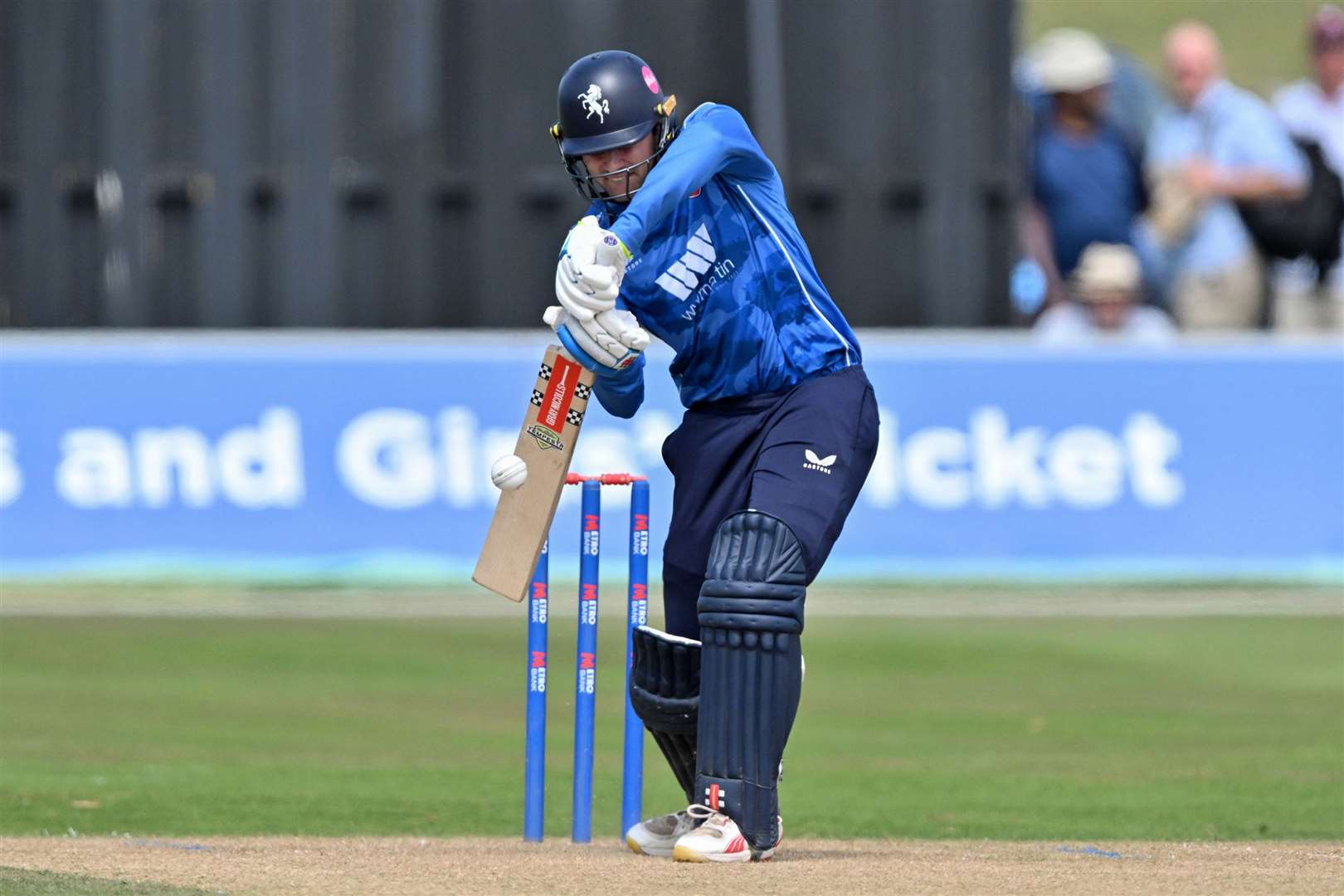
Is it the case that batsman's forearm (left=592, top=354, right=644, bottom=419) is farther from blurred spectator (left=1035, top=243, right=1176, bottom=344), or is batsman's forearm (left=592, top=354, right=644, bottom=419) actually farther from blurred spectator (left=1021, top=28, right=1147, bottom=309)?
blurred spectator (left=1021, top=28, right=1147, bottom=309)

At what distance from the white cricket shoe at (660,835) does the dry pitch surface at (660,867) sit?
0.19 ft

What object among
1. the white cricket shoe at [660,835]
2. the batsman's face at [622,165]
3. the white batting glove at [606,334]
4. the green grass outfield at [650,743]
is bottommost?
the green grass outfield at [650,743]

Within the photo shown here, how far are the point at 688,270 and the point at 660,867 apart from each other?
4.61 feet

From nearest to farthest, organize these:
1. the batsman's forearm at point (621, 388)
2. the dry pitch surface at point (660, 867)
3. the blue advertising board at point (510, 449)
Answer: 1. the dry pitch surface at point (660, 867)
2. the batsman's forearm at point (621, 388)
3. the blue advertising board at point (510, 449)

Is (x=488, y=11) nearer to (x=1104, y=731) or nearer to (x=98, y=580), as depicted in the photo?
(x=98, y=580)

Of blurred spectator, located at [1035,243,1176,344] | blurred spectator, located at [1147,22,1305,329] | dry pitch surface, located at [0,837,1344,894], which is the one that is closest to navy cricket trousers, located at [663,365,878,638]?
dry pitch surface, located at [0,837,1344,894]

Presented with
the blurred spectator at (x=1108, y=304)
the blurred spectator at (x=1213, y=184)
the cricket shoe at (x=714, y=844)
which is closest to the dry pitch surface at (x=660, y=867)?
the cricket shoe at (x=714, y=844)

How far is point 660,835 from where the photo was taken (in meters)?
5.77

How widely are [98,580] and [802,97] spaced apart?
4758 mm

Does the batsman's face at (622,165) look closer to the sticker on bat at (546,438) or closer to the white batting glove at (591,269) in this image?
the white batting glove at (591,269)

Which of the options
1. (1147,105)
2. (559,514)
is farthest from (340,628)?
(1147,105)

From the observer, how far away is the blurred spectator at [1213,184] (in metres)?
14.8

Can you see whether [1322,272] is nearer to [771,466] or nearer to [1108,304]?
[1108,304]

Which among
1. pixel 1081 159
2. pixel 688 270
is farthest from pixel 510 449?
Result: pixel 688 270
